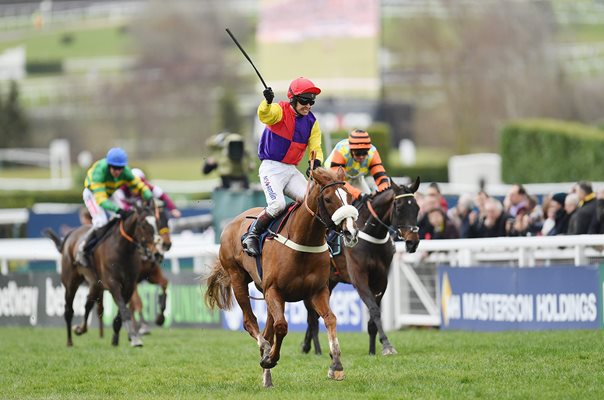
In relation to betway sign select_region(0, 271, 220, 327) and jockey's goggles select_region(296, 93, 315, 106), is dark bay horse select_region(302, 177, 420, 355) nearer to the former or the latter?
jockey's goggles select_region(296, 93, 315, 106)

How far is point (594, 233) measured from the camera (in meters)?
14.1

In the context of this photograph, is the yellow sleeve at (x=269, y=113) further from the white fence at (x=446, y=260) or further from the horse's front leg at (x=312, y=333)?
the white fence at (x=446, y=260)

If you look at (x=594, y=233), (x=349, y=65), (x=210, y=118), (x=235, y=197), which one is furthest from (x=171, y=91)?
(x=594, y=233)

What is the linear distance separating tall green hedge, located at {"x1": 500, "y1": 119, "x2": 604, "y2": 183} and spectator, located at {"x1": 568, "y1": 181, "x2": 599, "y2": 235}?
12.2 meters

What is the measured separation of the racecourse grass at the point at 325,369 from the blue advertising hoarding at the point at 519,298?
1.58 ft

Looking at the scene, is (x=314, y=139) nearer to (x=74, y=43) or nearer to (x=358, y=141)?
(x=358, y=141)

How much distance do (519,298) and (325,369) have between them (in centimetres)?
363

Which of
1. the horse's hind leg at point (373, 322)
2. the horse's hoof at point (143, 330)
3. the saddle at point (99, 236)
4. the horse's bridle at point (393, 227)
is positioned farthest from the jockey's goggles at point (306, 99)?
the horse's hoof at point (143, 330)

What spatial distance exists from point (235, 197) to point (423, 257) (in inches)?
136

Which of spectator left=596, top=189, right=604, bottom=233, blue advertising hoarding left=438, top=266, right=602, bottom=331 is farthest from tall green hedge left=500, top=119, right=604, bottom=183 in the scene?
spectator left=596, top=189, right=604, bottom=233

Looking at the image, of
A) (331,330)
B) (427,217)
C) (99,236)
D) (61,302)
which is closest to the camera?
(331,330)

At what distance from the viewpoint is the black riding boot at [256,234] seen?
10359 mm

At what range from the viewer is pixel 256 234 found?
10.4 meters

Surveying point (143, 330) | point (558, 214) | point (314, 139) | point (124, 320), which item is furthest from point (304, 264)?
point (143, 330)
